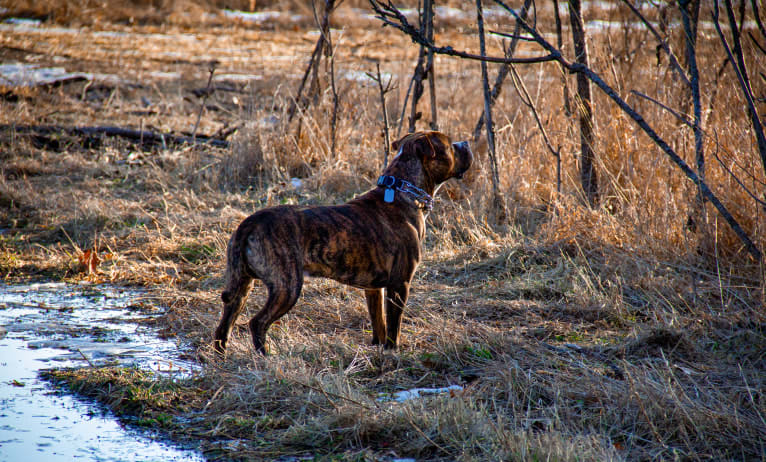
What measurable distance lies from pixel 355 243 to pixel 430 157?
98 cm

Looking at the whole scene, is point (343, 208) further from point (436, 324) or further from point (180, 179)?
point (180, 179)

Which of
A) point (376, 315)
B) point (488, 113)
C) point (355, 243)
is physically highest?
point (488, 113)

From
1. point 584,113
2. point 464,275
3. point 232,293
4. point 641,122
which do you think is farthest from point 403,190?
point 584,113

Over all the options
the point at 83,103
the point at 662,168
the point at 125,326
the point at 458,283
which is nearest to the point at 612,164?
the point at 662,168

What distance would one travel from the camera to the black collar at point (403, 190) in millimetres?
4816

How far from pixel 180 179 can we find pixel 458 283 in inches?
190

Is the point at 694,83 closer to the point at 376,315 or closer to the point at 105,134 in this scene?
the point at 376,315

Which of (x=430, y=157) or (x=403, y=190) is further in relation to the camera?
(x=430, y=157)

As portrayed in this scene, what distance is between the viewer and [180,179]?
9.58 meters

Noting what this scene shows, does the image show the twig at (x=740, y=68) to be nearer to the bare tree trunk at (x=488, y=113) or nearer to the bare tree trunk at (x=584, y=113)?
the bare tree trunk at (x=584, y=113)

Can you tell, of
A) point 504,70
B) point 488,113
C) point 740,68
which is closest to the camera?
point 740,68

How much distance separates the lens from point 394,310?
4680mm

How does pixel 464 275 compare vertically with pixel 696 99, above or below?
below

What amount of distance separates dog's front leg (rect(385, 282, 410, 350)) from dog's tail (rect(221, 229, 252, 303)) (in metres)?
0.94
